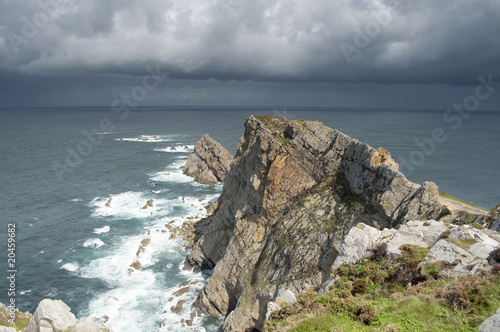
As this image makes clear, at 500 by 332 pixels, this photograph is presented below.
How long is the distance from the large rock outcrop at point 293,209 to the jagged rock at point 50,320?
54.9 feet

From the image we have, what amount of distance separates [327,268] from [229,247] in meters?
16.3

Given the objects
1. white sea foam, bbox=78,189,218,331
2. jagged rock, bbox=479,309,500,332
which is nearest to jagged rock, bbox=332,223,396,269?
jagged rock, bbox=479,309,500,332

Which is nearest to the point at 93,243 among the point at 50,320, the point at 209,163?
the point at 50,320

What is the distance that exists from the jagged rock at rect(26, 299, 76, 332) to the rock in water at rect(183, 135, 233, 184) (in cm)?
7194

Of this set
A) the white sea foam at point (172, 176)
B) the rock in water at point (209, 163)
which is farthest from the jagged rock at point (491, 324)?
the white sea foam at point (172, 176)

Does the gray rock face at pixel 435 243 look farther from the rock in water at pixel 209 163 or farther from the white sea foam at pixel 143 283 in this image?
the rock in water at pixel 209 163

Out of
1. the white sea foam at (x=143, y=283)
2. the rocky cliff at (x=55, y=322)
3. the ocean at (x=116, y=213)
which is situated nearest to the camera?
the rocky cliff at (x=55, y=322)

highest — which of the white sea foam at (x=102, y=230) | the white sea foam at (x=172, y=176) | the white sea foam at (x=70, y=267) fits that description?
the white sea foam at (x=172, y=176)

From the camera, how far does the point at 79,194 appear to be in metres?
83.4

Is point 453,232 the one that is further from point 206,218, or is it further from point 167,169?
point 167,169

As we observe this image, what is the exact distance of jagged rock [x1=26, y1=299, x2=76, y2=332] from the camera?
24219 mm

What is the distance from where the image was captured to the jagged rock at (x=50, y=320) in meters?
24.2

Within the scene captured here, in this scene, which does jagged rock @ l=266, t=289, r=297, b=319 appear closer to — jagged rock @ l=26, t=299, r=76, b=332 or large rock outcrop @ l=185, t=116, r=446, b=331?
large rock outcrop @ l=185, t=116, r=446, b=331

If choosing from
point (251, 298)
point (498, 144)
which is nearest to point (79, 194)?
point (251, 298)
